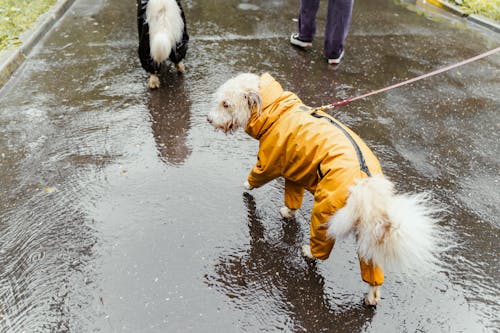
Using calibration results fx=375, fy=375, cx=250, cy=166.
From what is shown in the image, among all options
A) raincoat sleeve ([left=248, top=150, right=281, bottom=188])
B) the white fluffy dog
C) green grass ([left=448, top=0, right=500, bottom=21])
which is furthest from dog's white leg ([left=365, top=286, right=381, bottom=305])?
green grass ([left=448, top=0, right=500, bottom=21])

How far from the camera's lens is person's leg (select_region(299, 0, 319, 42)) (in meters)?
5.63

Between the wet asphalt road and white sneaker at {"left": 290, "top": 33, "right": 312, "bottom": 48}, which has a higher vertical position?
white sneaker at {"left": 290, "top": 33, "right": 312, "bottom": 48}

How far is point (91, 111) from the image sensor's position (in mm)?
4383

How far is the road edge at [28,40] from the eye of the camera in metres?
4.94

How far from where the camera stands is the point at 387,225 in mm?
2059

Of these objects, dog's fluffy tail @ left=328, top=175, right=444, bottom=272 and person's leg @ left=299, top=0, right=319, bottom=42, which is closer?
dog's fluffy tail @ left=328, top=175, right=444, bottom=272

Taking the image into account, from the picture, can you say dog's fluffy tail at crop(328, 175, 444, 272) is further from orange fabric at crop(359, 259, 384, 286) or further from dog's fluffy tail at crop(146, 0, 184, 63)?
dog's fluffy tail at crop(146, 0, 184, 63)

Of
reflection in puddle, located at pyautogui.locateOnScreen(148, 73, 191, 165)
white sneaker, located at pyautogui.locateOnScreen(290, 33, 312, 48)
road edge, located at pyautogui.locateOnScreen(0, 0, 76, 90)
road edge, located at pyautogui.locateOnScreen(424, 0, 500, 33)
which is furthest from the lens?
road edge, located at pyautogui.locateOnScreen(424, 0, 500, 33)

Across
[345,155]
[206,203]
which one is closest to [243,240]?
[206,203]

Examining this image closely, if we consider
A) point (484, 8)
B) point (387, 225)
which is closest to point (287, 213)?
→ point (387, 225)

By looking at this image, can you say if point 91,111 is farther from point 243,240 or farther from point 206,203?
point 243,240

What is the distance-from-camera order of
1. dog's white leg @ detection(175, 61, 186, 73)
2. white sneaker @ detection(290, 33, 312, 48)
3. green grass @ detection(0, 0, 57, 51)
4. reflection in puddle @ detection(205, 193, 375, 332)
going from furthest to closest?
white sneaker @ detection(290, 33, 312, 48), green grass @ detection(0, 0, 57, 51), dog's white leg @ detection(175, 61, 186, 73), reflection in puddle @ detection(205, 193, 375, 332)

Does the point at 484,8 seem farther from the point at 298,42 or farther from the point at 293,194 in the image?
the point at 293,194

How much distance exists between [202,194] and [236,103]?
975 mm
